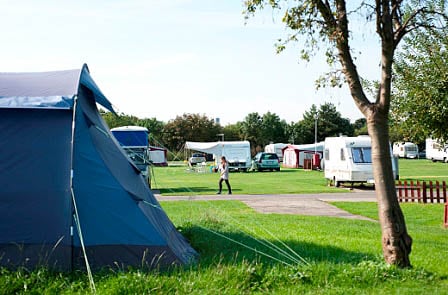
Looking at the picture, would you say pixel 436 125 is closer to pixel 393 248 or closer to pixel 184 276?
pixel 393 248

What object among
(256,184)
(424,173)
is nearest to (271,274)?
(256,184)

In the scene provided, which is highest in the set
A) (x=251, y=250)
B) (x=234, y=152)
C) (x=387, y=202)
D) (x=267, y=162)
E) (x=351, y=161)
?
(x=234, y=152)

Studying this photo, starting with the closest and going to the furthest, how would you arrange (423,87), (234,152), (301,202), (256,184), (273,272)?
(273,272) < (423,87) < (301,202) < (256,184) < (234,152)

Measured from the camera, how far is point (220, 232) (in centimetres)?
967

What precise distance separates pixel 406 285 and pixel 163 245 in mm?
2990

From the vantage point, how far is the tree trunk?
6.73 metres

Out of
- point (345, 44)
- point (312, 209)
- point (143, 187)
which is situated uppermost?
point (345, 44)

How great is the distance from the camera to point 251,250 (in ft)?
26.4

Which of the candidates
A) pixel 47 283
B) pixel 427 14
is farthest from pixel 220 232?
pixel 427 14

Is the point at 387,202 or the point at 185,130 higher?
the point at 185,130

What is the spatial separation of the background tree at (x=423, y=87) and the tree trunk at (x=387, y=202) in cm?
673

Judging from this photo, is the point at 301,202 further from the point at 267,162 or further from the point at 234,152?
the point at 267,162

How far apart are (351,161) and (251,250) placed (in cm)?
1755

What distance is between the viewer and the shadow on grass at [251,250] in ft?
23.8
